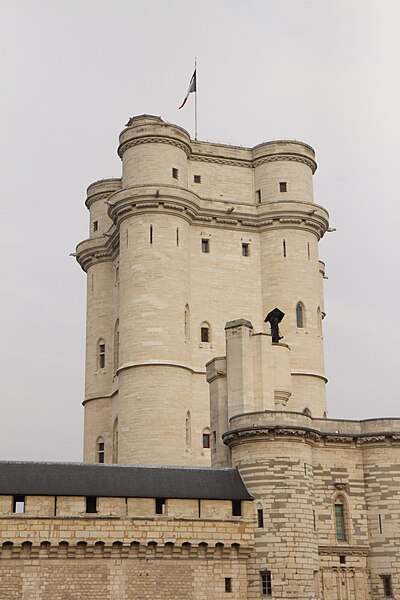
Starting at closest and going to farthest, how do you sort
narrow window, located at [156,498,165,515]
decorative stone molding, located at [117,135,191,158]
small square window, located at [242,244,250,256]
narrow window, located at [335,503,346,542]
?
narrow window, located at [156,498,165,515], narrow window, located at [335,503,346,542], decorative stone molding, located at [117,135,191,158], small square window, located at [242,244,250,256]

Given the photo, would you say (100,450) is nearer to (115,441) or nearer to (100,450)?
(100,450)

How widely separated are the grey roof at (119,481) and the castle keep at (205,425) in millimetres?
74

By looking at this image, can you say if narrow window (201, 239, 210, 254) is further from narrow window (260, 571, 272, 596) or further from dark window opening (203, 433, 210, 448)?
narrow window (260, 571, 272, 596)

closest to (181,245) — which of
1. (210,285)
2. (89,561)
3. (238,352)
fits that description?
(210,285)

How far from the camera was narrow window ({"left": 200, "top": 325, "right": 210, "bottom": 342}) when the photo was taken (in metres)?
53.8

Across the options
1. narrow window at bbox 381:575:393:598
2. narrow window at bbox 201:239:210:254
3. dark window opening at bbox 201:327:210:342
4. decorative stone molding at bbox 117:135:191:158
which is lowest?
narrow window at bbox 381:575:393:598

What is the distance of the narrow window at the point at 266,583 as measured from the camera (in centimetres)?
3791

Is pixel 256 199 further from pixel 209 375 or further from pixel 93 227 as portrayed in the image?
pixel 209 375

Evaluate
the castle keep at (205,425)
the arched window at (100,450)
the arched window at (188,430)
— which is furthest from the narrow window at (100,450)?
the arched window at (188,430)

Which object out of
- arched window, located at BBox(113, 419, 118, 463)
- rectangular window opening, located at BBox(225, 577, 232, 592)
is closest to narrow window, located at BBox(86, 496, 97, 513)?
rectangular window opening, located at BBox(225, 577, 232, 592)

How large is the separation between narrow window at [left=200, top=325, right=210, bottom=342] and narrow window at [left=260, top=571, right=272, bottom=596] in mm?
17893

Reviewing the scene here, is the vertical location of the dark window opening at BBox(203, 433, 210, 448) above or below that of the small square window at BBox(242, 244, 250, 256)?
below

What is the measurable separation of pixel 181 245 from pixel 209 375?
32.0ft

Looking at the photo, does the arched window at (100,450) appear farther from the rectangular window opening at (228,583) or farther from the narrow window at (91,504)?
the rectangular window opening at (228,583)
